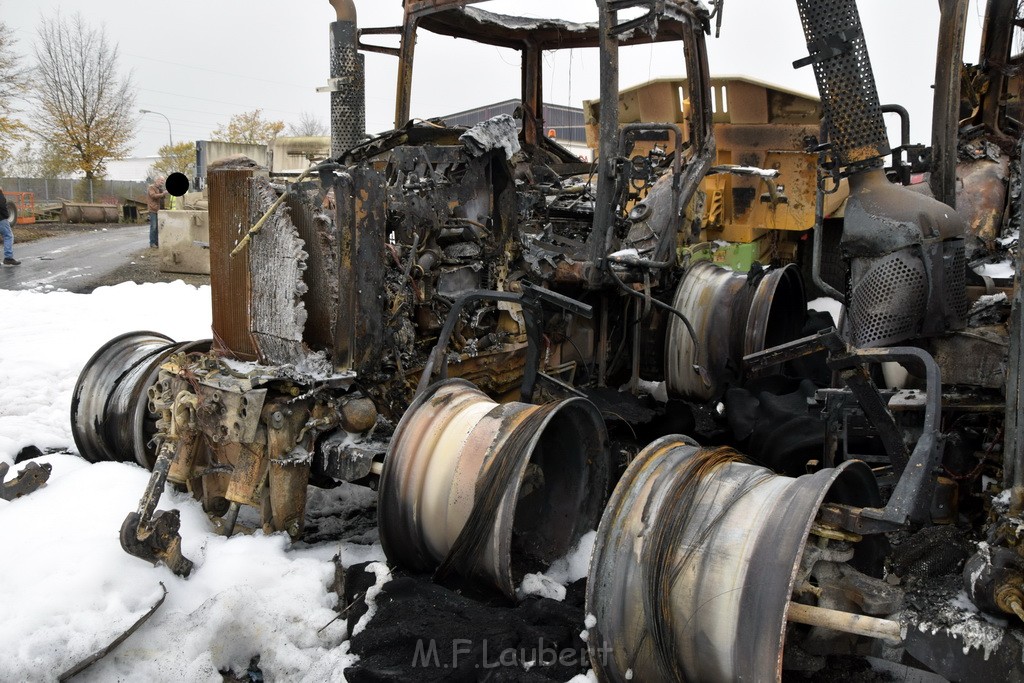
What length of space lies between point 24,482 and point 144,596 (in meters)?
0.97

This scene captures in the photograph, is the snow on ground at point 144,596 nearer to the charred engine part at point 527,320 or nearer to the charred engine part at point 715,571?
the charred engine part at point 527,320

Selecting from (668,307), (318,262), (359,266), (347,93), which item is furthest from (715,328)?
(347,93)

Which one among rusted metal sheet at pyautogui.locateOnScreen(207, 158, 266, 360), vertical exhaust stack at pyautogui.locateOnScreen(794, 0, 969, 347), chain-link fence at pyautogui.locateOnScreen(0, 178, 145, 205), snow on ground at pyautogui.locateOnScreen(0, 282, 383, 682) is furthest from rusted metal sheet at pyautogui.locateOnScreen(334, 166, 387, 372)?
chain-link fence at pyautogui.locateOnScreen(0, 178, 145, 205)

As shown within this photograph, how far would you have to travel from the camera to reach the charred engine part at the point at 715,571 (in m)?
2.03

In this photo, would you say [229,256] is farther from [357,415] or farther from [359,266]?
[357,415]

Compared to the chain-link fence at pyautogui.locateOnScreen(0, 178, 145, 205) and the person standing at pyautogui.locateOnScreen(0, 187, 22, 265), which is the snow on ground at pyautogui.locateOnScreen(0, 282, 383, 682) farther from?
the chain-link fence at pyautogui.locateOnScreen(0, 178, 145, 205)

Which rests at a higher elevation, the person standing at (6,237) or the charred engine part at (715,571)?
the person standing at (6,237)

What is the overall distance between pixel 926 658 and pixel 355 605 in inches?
69.0

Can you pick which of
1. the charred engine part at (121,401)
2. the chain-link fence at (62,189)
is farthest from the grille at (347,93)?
the chain-link fence at (62,189)

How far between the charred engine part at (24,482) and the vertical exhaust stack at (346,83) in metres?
3.81

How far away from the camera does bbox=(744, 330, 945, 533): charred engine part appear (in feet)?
6.88

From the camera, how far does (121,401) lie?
385 centimetres

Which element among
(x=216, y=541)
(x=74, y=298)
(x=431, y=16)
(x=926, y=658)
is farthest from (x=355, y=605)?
(x=74, y=298)

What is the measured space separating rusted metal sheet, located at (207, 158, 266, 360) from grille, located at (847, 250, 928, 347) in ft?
8.06
